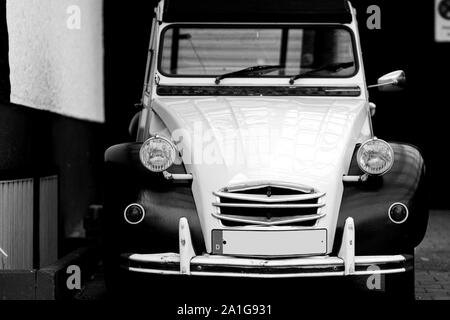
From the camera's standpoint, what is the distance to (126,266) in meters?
5.44

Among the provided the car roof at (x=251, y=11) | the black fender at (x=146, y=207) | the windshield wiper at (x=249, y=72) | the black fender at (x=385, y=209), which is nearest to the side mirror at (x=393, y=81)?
the car roof at (x=251, y=11)

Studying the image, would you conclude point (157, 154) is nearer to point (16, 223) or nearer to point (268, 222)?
point (268, 222)

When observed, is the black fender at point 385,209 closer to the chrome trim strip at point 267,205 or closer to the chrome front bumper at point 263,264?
the chrome front bumper at point 263,264

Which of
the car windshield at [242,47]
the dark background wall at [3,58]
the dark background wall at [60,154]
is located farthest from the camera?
the car windshield at [242,47]

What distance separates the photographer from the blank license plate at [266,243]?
209 inches

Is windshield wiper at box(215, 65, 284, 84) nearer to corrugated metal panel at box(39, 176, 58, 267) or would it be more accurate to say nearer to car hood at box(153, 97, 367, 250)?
car hood at box(153, 97, 367, 250)

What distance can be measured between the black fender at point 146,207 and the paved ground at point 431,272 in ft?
3.84

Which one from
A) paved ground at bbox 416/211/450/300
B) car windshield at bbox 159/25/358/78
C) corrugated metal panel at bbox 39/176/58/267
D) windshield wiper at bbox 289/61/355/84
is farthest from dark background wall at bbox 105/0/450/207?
windshield wiper at bbox 289/61/355/84

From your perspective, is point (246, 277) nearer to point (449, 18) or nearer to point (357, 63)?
point (357, 63)

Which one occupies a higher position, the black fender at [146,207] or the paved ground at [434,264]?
the black fender at [146,207]

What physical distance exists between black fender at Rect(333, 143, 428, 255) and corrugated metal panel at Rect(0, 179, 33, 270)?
243cm

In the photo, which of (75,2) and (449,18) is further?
(449,18)

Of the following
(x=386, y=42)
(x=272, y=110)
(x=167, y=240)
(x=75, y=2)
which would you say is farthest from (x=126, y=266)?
(x=386, y=42)
